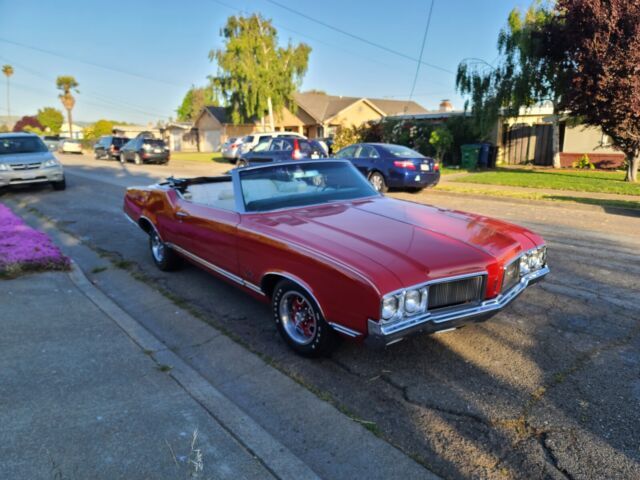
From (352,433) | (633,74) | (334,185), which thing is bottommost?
(352,433)

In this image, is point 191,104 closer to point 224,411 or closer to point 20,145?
point 20,145

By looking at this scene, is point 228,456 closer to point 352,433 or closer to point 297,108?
point 352,433

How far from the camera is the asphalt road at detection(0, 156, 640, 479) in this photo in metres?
2.64

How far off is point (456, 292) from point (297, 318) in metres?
1.24

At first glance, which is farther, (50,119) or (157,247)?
(50,119)

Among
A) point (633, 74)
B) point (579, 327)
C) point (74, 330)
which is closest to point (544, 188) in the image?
point (633, 74)

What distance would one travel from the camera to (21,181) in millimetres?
13062

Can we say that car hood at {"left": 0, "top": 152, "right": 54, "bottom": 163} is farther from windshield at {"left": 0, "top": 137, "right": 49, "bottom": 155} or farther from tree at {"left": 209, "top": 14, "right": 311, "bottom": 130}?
tree at {"left": 209, "top": 14, "right": 311, "bottom": 130}

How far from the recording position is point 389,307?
9.66 feet

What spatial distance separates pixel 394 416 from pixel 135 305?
3.18 metres

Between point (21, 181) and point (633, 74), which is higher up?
point (633, 74)

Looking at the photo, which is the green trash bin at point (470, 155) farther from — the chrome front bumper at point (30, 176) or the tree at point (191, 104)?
the tree at point (191, 104)

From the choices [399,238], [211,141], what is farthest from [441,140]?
[211,141]

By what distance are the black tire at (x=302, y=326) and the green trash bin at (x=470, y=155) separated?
19250 mm
